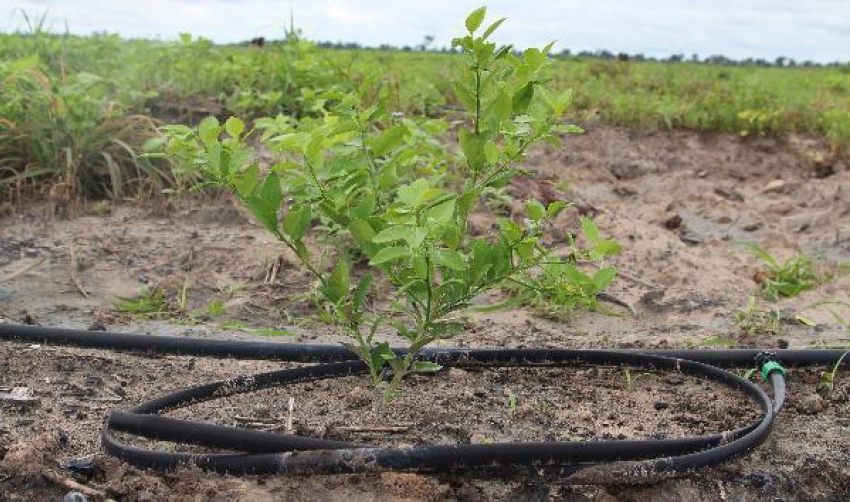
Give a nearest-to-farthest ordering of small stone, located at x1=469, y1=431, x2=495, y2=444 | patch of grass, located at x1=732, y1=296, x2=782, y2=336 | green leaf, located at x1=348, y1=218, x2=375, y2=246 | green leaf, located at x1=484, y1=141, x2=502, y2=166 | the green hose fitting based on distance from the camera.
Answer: green leaf, located at x1=484, y1=141, x2=502, y2=166, green leaf, located at x1=348, y1=218, x2=375, y2=246, small stone, located at x1=469, y1=431, x2=495, y2=444, the green hose fitting, patch of grass, located at x1=732, y1=296, x2=782, y2=336

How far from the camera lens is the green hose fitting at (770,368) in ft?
9.73

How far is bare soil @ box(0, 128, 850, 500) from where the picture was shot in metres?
2.35

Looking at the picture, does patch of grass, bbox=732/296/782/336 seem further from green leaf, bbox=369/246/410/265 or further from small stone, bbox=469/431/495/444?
green leaf, bbox=369/246/410/265

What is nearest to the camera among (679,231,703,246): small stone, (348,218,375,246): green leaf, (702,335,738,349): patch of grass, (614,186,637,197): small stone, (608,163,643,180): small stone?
(348,218,375,246): green leaf

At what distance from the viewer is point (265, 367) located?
124 inches

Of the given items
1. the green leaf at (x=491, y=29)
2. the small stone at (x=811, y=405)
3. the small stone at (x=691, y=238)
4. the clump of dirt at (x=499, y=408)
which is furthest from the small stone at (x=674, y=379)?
the small stone at (x=691, y=238)

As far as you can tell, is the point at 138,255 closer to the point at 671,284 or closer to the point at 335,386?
the point at 335,386

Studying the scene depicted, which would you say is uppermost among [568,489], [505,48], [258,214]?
[505,48]

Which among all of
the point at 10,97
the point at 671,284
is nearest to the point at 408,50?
the point at 10,97

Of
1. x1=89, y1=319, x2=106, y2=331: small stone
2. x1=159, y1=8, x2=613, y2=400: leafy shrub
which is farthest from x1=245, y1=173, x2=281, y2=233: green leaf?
x1=89, y1=319, x2=106, y2=331: small stone

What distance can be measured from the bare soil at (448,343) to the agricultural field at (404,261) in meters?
0.01

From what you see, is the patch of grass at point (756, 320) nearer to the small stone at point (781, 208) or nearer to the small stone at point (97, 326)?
the small stone at point (97, 326)

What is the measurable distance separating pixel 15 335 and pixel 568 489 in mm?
1881

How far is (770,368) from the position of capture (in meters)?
2.98
